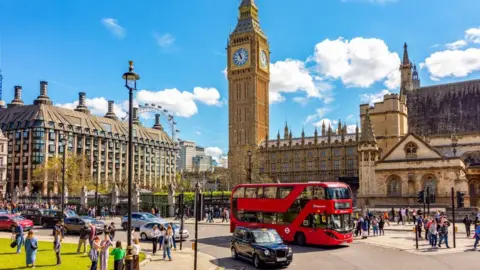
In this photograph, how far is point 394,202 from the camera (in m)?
49.0

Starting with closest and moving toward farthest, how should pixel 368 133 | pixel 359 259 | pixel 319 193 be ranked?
1. pixel 359 259
2. pixel 319 193
3. pixel 368 133

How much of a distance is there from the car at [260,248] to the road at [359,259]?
0.47 meters

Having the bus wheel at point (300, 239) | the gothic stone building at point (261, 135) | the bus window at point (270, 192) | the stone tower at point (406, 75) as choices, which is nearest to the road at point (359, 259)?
the bus wheel at point (300, 239)

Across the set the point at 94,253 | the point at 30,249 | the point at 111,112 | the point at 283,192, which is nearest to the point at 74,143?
the point at 111,112

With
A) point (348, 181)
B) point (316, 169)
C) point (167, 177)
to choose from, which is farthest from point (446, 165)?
point (167, 177)

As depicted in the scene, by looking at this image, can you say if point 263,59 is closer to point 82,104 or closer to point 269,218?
point 82,104

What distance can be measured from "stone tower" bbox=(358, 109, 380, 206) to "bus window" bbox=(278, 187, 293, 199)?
1071 inches

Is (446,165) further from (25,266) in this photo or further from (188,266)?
(25,266)

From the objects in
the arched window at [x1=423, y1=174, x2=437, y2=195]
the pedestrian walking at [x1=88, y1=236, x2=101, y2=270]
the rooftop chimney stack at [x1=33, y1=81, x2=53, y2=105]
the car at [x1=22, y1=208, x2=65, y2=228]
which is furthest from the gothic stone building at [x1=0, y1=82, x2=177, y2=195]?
the pedestrian walking at [x1=88, y1=236, x2=101, y2=270]

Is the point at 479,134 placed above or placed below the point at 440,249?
Result: above

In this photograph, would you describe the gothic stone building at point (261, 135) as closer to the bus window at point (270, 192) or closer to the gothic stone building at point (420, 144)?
the gothic stone building at point (420, 144)

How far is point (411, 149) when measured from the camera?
4931 centimetres

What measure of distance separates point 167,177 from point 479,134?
93.3m

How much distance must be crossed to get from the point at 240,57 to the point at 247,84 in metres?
7.79
